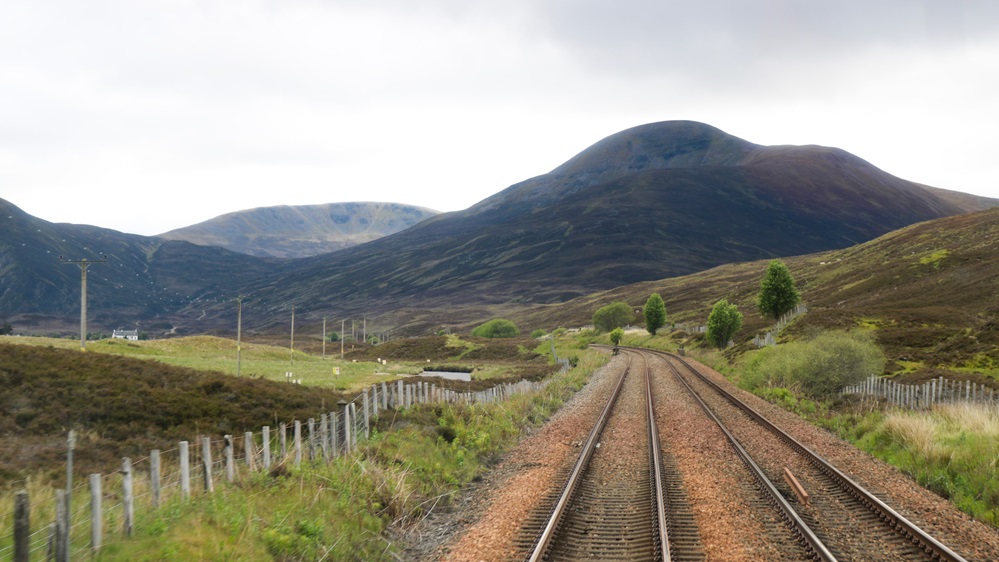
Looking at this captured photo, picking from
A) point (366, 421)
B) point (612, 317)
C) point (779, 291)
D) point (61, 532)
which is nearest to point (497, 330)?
point (612, 317)

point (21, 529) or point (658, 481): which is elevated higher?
point (21, 529)

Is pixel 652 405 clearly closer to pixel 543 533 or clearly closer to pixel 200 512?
pixel 543 533

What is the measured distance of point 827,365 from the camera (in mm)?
30766

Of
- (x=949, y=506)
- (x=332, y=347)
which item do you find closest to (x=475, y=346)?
(x=332, y=347)

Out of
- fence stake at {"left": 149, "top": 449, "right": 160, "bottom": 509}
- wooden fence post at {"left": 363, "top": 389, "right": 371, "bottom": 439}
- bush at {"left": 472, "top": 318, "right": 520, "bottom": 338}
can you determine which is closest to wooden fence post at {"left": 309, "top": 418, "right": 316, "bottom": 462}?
wooden fence post at {"left": 363, "top": 389, "right": 371, "bottom": 439}

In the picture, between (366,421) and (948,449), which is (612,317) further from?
(948,449)

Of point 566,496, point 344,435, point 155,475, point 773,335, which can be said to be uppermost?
point 773,335

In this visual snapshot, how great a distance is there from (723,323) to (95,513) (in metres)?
61.3

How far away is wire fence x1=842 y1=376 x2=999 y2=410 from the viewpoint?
2460 cm

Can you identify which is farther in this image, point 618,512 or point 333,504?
point 618,512

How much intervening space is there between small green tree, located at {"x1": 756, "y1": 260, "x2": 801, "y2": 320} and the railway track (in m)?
51.5

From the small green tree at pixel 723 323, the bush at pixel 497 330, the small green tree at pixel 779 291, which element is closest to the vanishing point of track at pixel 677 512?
the small green tree at pixel 723 323

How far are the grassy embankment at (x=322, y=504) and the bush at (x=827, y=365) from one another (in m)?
19.0

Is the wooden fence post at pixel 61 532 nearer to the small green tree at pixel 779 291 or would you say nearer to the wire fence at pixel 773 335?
the wire fence at pixel 773 335
